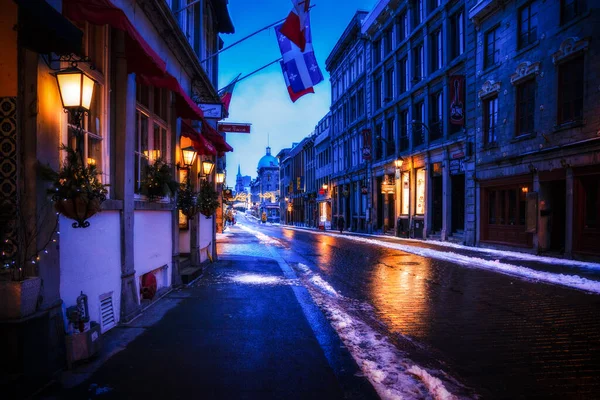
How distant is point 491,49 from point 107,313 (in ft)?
67.1

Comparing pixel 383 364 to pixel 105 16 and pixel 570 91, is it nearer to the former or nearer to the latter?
pixel 105 16

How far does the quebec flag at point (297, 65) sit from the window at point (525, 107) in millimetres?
9086

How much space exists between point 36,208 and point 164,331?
9.16 ft

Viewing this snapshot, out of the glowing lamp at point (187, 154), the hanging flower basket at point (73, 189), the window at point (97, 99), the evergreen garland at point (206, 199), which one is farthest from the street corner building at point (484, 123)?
the hanging flower basket at point (73, 189)

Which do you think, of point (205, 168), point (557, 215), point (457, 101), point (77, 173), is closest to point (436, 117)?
point (457, 101)

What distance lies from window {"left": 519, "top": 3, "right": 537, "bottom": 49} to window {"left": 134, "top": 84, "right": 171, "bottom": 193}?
15077 mm

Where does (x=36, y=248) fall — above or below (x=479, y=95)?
below

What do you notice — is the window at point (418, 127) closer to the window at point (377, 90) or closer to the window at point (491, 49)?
the window at point (377, 90)

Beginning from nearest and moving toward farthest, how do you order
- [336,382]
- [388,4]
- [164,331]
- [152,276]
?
[336,382], [164,331], [152,276], [388,4]

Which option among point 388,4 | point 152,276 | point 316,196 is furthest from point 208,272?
point 316,196

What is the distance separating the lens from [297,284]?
10.7 metres

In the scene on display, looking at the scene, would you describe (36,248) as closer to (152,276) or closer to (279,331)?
(279,331)

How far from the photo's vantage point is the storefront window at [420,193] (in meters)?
29.0

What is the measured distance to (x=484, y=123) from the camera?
21.3 metres
